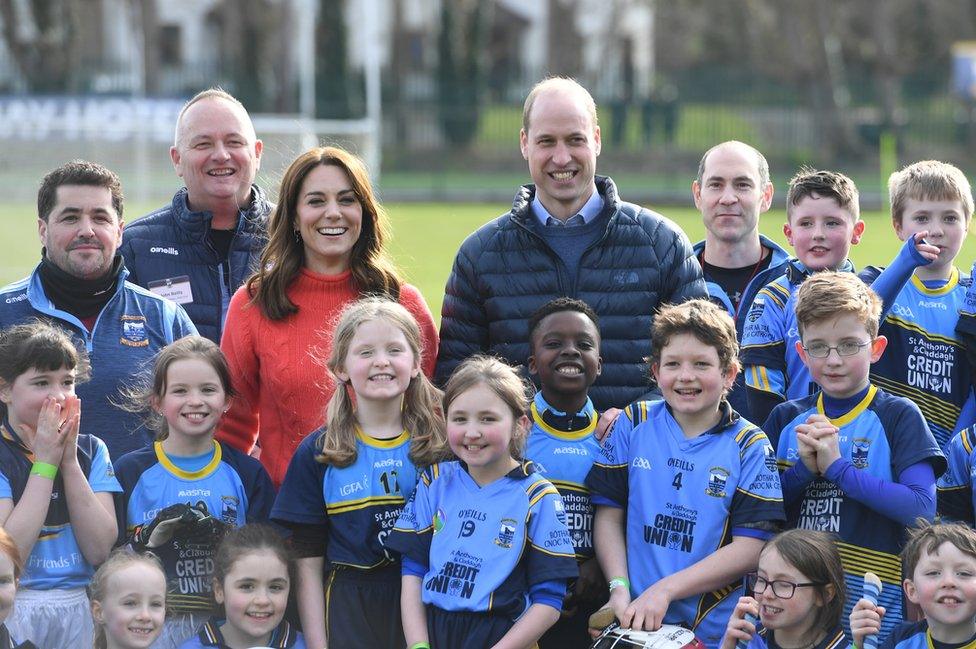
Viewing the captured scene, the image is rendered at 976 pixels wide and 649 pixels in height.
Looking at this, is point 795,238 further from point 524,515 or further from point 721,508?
point 524,515

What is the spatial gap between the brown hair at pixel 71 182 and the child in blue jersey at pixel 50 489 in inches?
23.3

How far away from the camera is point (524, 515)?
422 centimetres

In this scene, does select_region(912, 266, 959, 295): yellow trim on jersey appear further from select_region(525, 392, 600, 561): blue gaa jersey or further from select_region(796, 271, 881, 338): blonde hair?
select_region(525, 392, 600, 561): blue gaa jersey

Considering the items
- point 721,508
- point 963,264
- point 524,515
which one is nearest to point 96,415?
point 524,515

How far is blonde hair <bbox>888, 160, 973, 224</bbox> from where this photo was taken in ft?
16.5

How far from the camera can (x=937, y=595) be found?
3.88 metres

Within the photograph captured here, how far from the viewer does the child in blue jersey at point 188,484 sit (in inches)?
176

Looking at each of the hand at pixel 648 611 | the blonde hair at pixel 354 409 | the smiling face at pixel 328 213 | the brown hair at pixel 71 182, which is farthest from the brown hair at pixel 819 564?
the brown hair at pixel 71 182

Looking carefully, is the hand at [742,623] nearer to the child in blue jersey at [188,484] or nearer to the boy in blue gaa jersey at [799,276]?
the boy in blue gaa jersey at [799,276]

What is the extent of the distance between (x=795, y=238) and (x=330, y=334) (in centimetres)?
193

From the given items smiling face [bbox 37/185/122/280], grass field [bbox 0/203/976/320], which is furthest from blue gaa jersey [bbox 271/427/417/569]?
grass field [bbox 0/203/976/320]

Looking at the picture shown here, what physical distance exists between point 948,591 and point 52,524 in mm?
2914

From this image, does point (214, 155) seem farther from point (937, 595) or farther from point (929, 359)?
point (937, 595)

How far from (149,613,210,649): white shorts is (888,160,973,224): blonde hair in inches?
122
